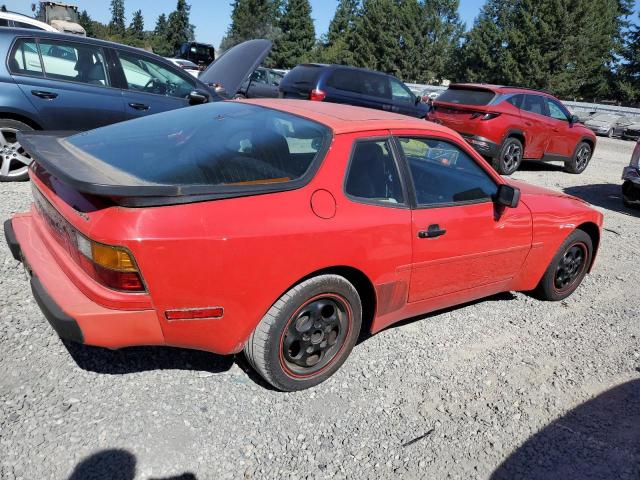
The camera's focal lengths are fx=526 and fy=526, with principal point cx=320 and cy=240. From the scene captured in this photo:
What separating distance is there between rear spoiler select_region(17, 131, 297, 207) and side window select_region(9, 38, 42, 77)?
10.9ft

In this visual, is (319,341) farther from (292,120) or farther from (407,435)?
(292,120)

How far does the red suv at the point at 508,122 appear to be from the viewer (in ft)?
30.5

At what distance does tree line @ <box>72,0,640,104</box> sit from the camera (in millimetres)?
49344

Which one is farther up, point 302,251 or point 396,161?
point 396,161

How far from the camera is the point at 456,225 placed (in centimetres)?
321

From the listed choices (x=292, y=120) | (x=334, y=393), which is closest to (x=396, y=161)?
(x=292, y=120)

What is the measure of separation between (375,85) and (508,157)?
11.1 feet

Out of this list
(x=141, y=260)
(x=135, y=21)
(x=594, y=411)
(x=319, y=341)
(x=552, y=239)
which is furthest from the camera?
(x=135, y=21)

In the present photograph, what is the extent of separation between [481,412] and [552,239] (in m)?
1.66

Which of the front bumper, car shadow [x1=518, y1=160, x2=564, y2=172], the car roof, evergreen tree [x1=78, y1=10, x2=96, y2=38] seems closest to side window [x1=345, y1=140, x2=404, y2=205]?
the car roof

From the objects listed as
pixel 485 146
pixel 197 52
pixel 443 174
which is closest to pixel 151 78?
pixel 443 174

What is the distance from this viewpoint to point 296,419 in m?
2.64

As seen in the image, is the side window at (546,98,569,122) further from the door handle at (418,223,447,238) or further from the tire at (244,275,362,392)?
the tire at (244,275,362,392)

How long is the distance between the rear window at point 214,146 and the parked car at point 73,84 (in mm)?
2804
